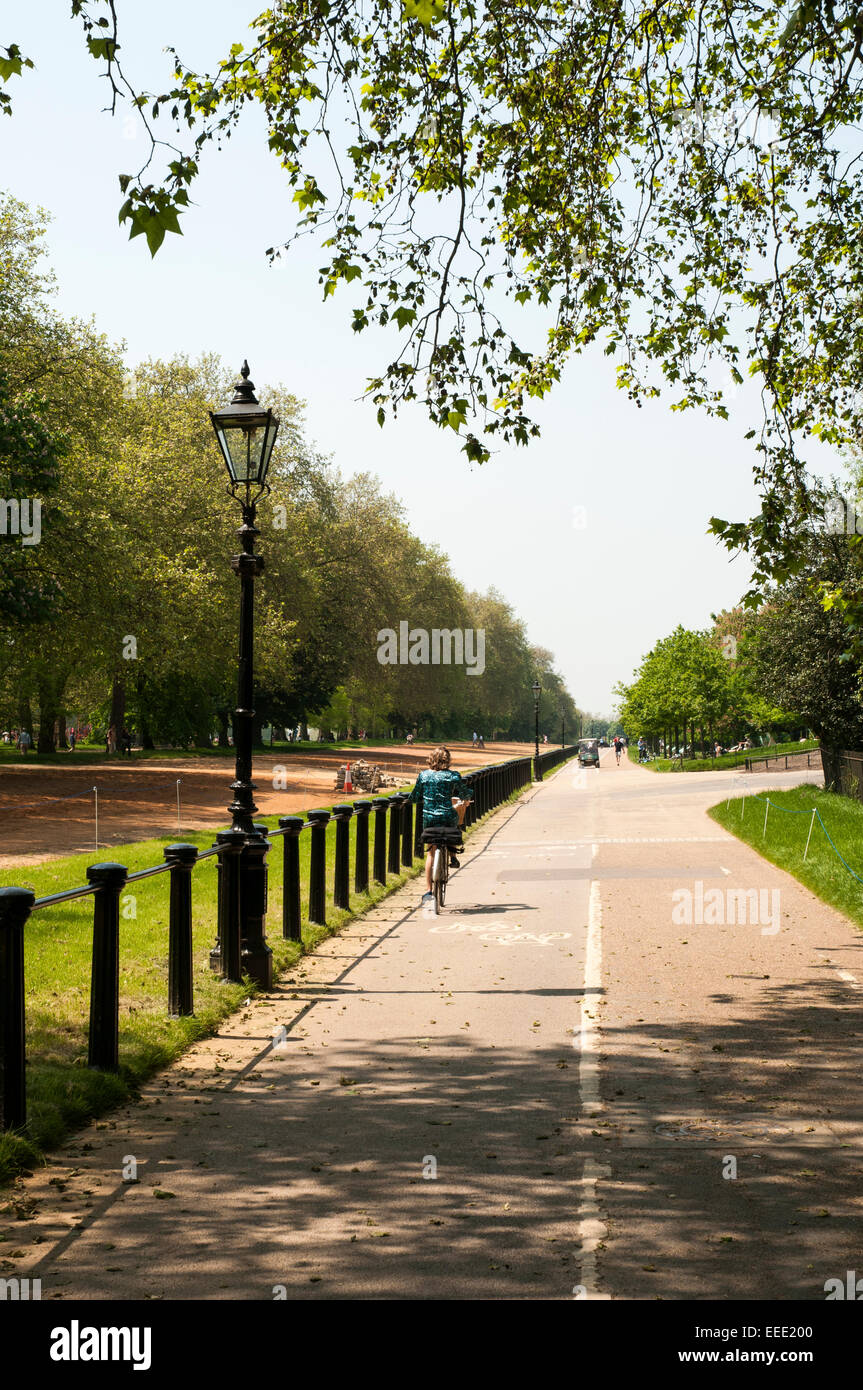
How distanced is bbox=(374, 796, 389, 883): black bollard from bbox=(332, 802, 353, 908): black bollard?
246cm

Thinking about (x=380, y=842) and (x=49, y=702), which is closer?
(x=380, y=842)

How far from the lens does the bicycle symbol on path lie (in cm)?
1214

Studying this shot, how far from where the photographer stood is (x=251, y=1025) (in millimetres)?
8617

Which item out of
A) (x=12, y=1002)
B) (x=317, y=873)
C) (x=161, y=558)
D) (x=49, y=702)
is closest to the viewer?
(x=12, y=1002)

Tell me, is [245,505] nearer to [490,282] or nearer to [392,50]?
[490,282]

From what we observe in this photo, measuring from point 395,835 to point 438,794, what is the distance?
12.4 ft

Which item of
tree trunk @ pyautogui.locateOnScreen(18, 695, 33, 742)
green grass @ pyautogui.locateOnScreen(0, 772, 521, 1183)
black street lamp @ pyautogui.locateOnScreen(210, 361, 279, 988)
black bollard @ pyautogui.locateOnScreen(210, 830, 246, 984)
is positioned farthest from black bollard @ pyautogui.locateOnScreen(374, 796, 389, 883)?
tree trunk @ pyautogui.locateOnScreen(18, 695, 33, 742)

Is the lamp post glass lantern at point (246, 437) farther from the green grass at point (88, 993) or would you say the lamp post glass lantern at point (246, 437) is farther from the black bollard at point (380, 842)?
the black bollard at point (380, 842)

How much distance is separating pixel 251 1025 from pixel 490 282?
6.42 meters

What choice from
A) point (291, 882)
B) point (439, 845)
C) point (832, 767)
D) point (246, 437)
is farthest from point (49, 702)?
point (246, 437)

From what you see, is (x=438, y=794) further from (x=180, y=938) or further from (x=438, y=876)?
(x=180, y=938)

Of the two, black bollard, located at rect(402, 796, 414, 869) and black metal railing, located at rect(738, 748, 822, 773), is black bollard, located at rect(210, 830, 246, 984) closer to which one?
black bollard, located at rect(402, 796, 414, 869)

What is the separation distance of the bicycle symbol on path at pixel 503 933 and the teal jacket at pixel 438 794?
4.85 feet

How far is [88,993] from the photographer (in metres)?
9.20
